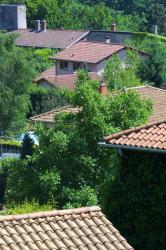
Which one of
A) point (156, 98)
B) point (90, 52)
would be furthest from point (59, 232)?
point (90, 52)

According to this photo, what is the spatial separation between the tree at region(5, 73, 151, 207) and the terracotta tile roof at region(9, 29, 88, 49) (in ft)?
192

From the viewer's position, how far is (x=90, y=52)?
65.4 meters

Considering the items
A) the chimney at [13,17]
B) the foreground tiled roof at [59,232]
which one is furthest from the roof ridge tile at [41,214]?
the chimney at [13,17]

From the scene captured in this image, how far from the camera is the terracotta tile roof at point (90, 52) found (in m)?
63.5

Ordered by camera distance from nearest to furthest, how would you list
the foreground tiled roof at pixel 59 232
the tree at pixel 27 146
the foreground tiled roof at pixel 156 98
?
the foreground tiled roof at pixel 59 232, the foreground tiled roof at pixel 156 98, the tree at pixel 27 146

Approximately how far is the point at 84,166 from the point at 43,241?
10241 millimetres

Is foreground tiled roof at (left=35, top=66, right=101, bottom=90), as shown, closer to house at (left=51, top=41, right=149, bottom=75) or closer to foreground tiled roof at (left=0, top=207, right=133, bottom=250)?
house at (left=51, top=41, right=149, bottom=75)

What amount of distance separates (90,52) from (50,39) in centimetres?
1754

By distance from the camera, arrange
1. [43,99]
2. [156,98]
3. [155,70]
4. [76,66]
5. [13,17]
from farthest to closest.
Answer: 1. [13,17]
2. [76,66]
3. [155,70]
4. [43,99]
5. [156,98]

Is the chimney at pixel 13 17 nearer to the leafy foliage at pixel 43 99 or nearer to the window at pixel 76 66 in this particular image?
the window at pixel 76 66

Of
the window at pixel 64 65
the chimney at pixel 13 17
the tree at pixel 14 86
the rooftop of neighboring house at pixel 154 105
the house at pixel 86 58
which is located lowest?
the chimney at pixel 13 17

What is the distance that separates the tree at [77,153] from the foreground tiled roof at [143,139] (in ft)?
15.1

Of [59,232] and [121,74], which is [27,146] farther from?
[59,232]

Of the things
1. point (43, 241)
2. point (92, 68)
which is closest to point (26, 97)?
point (92, 68)
